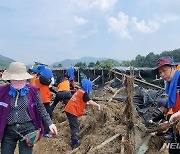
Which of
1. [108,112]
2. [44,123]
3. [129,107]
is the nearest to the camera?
[44,123]

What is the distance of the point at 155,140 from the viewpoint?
5.19m

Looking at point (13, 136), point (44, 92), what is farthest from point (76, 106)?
point (13, 136)

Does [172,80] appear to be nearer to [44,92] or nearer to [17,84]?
[17,84]

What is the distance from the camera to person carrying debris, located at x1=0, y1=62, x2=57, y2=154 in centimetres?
335

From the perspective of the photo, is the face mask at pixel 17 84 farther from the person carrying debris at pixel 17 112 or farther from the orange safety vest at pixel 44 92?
the orange safety vest at pixel 44 92

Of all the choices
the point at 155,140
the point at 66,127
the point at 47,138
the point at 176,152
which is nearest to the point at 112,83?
the point at 66,127

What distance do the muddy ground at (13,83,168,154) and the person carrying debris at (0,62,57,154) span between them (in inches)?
68.2

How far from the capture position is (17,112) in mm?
3375

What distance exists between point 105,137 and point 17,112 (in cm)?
252

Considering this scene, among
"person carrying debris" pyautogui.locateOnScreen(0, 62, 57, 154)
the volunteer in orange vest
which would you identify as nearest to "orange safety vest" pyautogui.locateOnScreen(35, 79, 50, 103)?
the volunteer in orange vest

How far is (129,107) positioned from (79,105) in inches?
62.6

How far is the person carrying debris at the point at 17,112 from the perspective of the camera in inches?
132

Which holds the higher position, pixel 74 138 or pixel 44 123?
pixel 44 123

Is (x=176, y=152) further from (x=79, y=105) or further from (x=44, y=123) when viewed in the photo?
(x=79, y=105)
